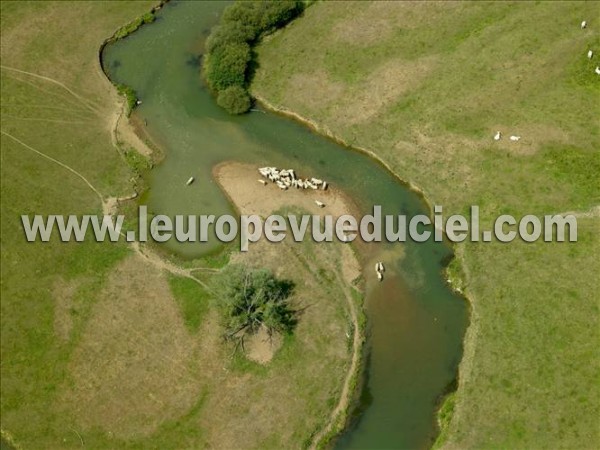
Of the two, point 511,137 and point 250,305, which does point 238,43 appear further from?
point 250,305

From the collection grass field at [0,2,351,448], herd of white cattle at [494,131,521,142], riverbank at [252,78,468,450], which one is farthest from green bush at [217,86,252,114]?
herd of white cattle at [494,131,521,142]

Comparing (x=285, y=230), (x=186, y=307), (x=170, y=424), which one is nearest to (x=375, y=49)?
(x=285, y=230)

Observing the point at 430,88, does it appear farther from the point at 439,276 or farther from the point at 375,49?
the point at 439,276

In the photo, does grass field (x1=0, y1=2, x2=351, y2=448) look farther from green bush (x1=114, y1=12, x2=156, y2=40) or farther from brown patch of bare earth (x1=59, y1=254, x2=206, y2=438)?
green bush (x1=114, y1=12, x2=156, y2=40)

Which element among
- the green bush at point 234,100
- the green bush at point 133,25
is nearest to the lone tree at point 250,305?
the green bush at point 234,100

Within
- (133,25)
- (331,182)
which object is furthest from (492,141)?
(133,25)
